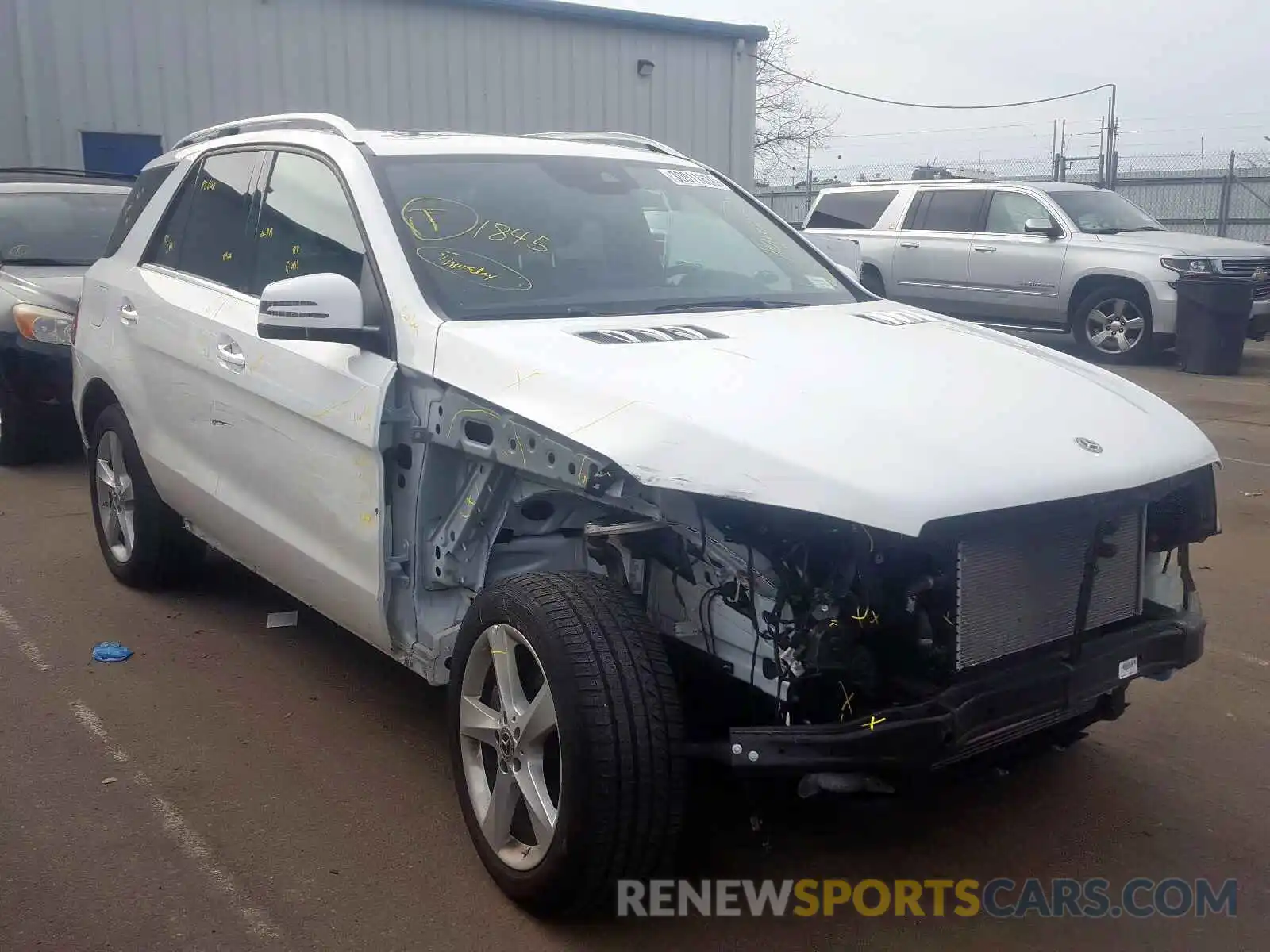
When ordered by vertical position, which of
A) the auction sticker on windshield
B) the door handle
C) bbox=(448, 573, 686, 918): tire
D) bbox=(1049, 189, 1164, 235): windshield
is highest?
the auction sticker on windshield

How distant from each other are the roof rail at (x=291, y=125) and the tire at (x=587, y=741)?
6.19ft

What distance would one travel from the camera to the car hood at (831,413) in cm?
261

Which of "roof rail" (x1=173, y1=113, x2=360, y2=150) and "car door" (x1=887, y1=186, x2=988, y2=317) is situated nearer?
"roof rail" (x1=173, y1=113, x2=360, y2=150)

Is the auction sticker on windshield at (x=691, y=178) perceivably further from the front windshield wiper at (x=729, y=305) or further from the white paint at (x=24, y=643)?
the white paint at (x=24, y=643)

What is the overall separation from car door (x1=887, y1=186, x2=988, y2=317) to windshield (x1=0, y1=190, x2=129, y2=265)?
880 cm

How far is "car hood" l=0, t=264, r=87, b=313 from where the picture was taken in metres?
7.89

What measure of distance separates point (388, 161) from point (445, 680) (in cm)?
164

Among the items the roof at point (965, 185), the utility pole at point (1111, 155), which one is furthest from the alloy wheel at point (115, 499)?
the utility pole at point (1111, 155)

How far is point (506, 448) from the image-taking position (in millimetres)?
3080

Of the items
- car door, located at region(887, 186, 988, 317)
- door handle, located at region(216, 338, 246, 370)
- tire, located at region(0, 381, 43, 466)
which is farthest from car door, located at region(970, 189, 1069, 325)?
door handle, located at region(216, 338, 246, 370)

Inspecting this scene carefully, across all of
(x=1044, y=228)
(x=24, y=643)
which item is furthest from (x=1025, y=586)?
(x=1044, y=228)

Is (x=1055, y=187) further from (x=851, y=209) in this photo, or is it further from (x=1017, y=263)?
(x=851, y=209)

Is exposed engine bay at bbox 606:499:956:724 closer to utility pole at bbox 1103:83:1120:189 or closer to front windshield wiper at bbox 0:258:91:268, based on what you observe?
front windshield wiper at bbox 0:258:91:268

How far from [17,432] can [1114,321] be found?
1036 centimetres
